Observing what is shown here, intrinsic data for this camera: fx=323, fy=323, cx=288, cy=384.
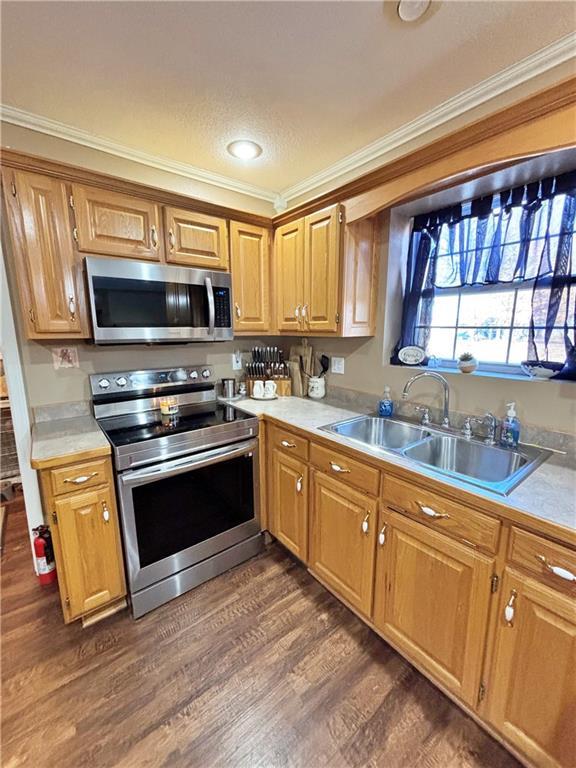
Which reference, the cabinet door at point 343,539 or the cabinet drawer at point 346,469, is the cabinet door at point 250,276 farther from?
the cabinet door at point 343,539

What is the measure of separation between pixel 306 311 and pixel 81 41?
59.6 inches

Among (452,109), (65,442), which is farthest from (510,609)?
(452,109)

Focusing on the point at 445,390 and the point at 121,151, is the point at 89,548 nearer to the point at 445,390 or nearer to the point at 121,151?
the point at 445,390

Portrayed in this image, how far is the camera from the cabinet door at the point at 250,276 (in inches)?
85.7

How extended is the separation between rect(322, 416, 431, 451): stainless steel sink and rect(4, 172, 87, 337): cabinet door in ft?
4.89

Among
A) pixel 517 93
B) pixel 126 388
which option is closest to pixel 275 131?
pixel 517 93

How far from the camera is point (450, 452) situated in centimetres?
165

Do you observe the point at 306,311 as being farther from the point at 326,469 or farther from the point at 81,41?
the point at 81,41

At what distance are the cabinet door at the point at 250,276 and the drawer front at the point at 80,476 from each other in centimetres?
117

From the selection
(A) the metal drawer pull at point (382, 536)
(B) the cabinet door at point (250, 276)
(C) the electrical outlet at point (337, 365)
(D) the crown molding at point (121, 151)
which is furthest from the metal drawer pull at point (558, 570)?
(D) the crown molding at point (121, 151)

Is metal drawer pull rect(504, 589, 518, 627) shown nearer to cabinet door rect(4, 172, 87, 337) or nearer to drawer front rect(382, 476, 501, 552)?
drawer front rect(382, 476, 501, 552)

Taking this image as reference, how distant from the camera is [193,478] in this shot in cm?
175

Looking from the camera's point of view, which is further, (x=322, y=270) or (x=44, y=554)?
(x=322, y=270)

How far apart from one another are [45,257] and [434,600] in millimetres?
2300
